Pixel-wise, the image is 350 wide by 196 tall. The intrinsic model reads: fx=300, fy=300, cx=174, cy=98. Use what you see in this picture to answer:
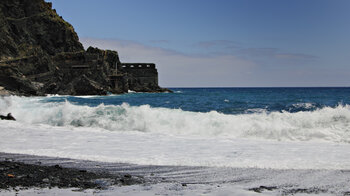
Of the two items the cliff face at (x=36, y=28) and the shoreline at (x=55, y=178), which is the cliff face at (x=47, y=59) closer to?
the cliff face at (x=36, y=28)

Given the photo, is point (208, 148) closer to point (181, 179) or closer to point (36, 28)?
point (181, 179)

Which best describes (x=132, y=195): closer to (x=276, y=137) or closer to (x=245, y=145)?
(x=245, y=145)

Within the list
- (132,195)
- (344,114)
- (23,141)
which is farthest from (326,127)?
(23,141)

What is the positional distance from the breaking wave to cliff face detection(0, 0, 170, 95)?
27.1 m

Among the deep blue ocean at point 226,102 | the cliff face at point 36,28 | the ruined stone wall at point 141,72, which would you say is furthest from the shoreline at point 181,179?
the cliff face at point 36,28

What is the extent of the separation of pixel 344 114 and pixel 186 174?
7.71 metres

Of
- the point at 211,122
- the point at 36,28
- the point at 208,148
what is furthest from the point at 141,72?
the point at 208,148

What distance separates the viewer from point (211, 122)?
9953mm

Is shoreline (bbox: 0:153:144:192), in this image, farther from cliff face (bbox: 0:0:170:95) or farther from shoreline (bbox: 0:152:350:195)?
cliff face (bbox: 0:0:170:95)

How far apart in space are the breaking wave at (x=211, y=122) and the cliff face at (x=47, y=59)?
27131 millimetres

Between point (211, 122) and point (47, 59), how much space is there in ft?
168

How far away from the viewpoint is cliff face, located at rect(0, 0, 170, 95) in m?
39.8

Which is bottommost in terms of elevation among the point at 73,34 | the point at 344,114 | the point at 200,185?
the point at 200,185

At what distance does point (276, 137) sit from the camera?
8.30 m
